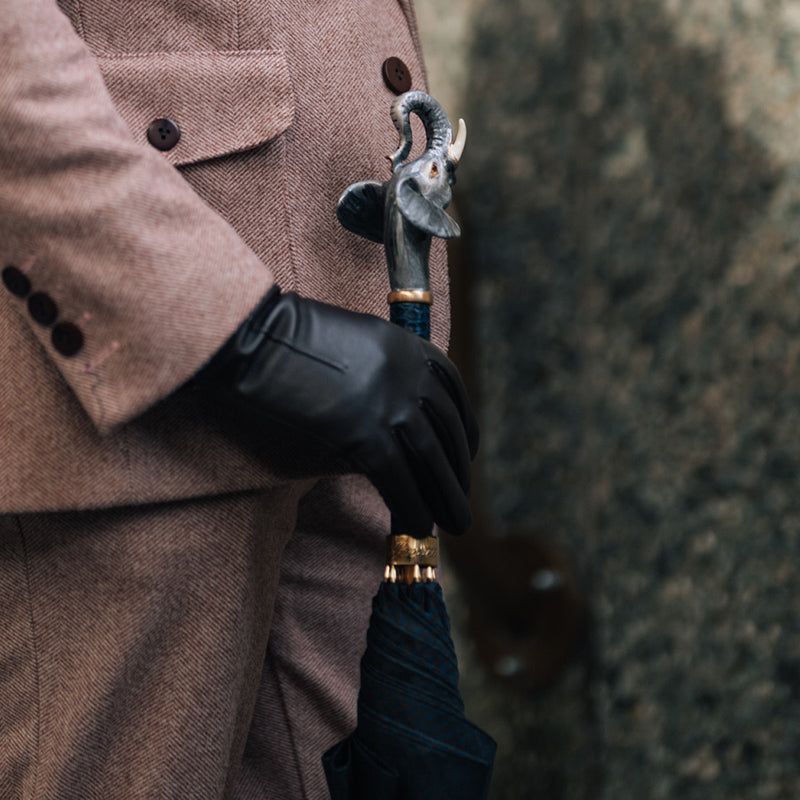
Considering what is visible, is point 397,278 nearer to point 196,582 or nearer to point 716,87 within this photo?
point 196,582

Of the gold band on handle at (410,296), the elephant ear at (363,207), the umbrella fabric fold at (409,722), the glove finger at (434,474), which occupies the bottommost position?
the umbrella fabric fold at (409,722)

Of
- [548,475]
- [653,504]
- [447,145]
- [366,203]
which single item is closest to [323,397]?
[366,203]

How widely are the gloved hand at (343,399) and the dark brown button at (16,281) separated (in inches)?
5.8

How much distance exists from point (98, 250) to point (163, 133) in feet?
0.50

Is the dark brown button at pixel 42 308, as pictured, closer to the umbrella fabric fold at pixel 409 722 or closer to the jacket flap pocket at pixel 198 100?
the jacket flap pocket at pixel 198 100

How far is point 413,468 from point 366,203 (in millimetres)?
248

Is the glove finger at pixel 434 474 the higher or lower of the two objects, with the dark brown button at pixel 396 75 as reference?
lower

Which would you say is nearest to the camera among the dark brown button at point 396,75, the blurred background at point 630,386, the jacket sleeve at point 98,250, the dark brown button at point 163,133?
the jacket sleeve at point 98,250

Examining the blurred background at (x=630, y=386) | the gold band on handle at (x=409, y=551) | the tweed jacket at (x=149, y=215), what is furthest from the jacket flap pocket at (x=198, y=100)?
the blurred background at (x=630, y=386)

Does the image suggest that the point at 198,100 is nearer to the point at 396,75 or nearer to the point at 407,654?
the point at 396,75

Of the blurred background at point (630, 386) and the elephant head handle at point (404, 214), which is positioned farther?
the blurred background at point (630, 386)

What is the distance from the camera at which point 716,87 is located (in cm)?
177

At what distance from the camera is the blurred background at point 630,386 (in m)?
Result: 1.69

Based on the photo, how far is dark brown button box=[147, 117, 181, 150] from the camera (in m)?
0.78
